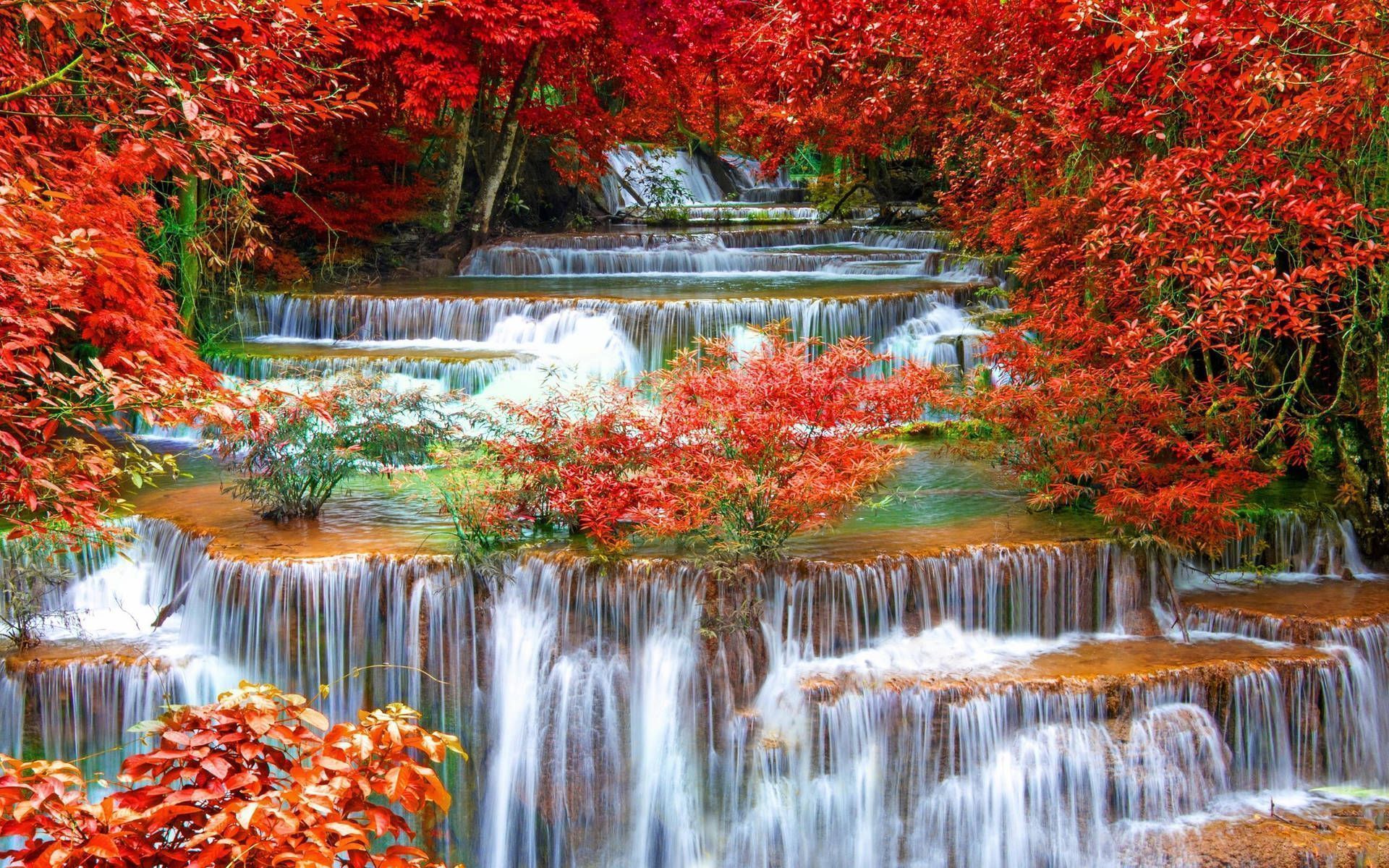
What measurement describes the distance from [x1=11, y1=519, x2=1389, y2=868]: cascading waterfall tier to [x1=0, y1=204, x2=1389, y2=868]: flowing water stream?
15mm

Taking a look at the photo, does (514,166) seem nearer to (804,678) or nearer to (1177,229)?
(1177,229)

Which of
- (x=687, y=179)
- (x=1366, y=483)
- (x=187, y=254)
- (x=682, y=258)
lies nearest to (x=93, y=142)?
(x=187, y=254)

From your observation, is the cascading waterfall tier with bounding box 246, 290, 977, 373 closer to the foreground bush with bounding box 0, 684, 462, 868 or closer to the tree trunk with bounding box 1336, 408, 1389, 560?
the tree trunk with bounding box 1336, 408, 1389, 560

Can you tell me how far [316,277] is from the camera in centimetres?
1742

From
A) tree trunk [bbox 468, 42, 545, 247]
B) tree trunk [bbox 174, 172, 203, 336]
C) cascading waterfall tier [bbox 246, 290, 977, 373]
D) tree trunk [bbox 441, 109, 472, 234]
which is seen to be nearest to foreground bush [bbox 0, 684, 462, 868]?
cascading waterfall tier [bbox 246, 290, 977, 373]

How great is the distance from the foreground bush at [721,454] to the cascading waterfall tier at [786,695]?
39cm

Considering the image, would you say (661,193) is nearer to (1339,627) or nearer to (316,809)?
(1339,627)

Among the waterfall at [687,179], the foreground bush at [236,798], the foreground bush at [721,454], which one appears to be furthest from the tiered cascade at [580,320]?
the foreground bush at [236,798]

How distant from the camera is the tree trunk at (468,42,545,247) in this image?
62.6 feet

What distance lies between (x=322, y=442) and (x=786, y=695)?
3.98m

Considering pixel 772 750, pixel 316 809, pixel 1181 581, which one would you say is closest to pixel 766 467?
pixel 772 750

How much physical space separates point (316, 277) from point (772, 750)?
12.5 m

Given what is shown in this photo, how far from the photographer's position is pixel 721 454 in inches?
302

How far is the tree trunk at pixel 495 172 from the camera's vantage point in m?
19.1
